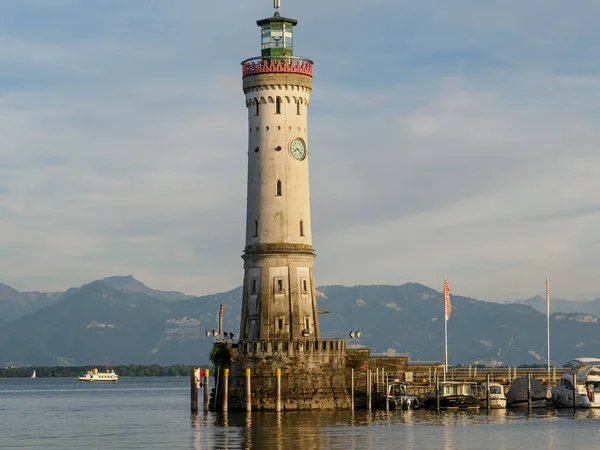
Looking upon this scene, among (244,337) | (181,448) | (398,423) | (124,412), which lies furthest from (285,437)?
(124,412)

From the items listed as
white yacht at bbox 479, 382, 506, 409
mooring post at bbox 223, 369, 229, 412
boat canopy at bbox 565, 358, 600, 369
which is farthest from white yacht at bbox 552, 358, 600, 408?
mooring post at bbox 223, 369, 229, 412

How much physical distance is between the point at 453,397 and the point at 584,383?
472 inches

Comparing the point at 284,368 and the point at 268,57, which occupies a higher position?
the point at 268,57

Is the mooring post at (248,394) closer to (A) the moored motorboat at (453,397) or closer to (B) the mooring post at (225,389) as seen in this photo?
(B) the mooring post at (225,389)

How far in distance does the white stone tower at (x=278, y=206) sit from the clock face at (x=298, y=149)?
85 millimetres

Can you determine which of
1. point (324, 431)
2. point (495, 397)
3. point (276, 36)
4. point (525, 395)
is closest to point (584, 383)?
point (525, 395)

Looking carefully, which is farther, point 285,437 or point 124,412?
point 124,412

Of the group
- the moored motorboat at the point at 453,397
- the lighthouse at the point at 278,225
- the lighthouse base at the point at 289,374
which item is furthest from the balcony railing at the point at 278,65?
the moored motorboat at the point at 453,397

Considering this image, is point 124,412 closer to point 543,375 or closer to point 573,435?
point 543,375

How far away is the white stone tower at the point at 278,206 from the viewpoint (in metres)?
108

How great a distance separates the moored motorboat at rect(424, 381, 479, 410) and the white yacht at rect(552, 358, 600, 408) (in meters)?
8.39

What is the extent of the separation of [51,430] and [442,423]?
108 feet

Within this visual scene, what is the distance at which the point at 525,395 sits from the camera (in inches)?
4619

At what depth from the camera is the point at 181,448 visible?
83.0 metres
